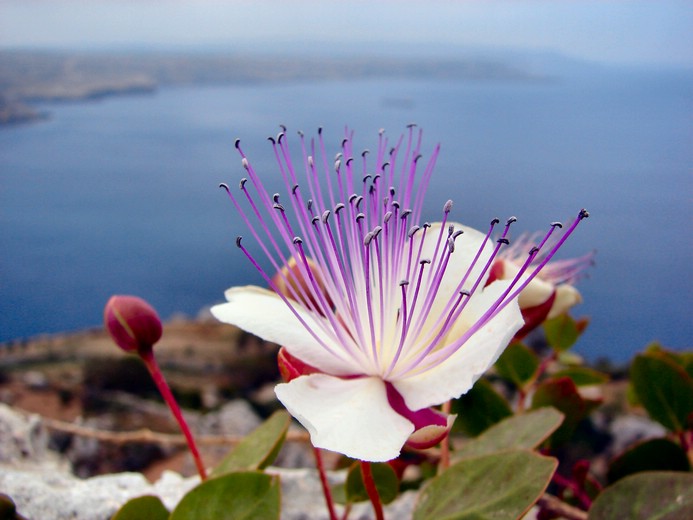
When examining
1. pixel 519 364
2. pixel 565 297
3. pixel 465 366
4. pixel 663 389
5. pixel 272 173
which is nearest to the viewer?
pixel 465 366

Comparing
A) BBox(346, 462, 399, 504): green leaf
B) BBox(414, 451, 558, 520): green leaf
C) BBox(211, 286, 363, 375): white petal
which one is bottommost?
BBox(346, 462, 399, 504): green leaf

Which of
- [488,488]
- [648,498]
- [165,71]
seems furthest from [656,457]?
[165,71]

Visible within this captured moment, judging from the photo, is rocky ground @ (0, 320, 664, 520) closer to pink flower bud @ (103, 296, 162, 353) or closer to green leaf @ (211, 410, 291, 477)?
green leaf @ (211, 410, 291, 477)

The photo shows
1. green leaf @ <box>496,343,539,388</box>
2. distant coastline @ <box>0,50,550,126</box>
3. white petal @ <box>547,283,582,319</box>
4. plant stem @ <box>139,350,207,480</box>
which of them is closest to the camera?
plant stem @ <box>139,350,207,480</box>

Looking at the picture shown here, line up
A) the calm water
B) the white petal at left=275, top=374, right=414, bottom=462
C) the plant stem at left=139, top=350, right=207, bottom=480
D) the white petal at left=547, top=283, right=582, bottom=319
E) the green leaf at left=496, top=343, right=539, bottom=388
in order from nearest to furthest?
the white petal at left=275, top=374, right=414, bottom=462, the plant stem at left=139, top=350, right=207, bottom=480, the white petal at left=547, top=283, right=582, bottom=319, the green leaf at left=496, top=343, right=539, bottom=388, the calm water

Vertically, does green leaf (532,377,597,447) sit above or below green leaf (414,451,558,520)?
below

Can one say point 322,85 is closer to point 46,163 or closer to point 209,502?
point 46,163

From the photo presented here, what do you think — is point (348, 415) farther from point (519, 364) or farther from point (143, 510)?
point (519, 364)

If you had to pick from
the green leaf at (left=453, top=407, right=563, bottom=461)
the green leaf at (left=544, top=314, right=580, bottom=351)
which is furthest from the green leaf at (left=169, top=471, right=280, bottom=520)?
the green leaf at (left=544, top=314, right=580, bottom=351)
